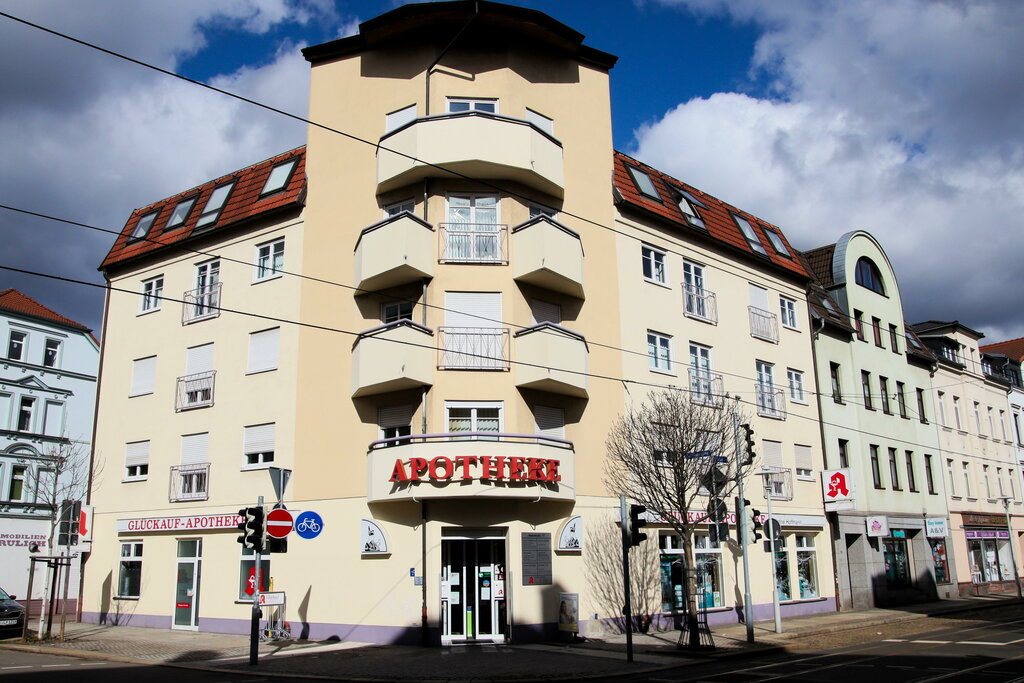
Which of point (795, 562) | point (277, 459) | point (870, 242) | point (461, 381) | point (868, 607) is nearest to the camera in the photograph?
point (461, 381)

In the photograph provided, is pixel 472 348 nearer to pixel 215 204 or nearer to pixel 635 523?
pixel 635 523

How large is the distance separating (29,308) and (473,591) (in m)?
33.0

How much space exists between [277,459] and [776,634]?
46.7 feet

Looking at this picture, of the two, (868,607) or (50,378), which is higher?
(50,378)

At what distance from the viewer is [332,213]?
2433cm

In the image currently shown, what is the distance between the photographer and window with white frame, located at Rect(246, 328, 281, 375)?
80.3ft

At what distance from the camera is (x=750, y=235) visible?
31.9 m

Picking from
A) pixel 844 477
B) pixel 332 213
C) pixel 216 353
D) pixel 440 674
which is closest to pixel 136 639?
pixel 216 353

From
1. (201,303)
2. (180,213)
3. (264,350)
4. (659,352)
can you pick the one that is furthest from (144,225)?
(659,352)

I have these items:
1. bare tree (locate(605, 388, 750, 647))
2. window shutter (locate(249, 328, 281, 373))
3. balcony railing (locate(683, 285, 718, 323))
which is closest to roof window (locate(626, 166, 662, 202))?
balcony railing (locate(683, 285, 718, 323))

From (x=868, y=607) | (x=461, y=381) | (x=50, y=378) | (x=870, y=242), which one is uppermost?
(x=870, y=242)

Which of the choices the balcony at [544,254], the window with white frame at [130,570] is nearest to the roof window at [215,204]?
the window with white frame at [130,570]

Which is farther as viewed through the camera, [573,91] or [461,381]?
[573,91]

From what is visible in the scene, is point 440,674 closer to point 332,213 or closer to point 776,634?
point 776,634
